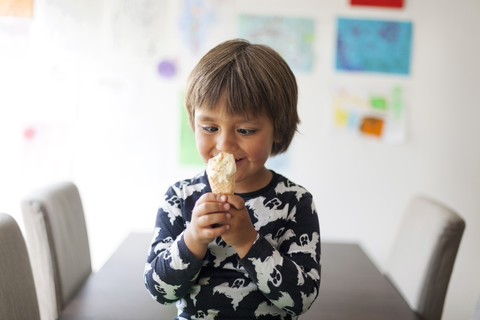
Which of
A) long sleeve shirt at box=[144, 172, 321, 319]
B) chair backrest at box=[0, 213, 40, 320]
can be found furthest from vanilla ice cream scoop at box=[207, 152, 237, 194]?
chair backrest at box=[0, 213, 40, 320]

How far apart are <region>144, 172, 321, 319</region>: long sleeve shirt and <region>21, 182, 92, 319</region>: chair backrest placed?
0.46 metres

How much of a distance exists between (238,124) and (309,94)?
1.51m

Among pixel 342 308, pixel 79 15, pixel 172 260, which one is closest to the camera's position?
pixel 172 260

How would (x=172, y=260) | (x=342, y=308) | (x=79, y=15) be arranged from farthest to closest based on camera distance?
(x=79, y=15), (x=342, y=308), (x=172, y=260)

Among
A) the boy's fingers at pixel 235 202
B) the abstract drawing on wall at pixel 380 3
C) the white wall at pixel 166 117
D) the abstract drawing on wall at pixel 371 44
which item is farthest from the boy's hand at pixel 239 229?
the abstract drawing on wall at pixel 380 3

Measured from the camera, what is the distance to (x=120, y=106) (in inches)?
94.2

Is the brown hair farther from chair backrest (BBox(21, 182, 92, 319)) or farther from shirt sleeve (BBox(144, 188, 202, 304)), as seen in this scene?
chair backrest (BBox(21, 182, 92, 319))

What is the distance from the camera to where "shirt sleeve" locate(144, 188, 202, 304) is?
92cm

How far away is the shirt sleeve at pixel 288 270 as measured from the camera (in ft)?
2.97

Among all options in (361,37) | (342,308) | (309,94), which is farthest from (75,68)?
(342,308)

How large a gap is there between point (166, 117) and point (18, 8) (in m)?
0.87

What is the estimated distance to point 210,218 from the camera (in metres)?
0.86

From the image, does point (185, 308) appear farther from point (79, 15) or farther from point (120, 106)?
point (79, 15)

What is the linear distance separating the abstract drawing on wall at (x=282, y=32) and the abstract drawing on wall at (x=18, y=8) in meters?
1.00
